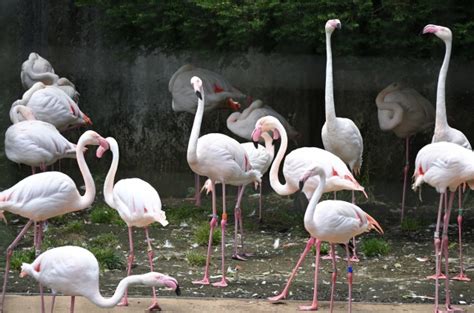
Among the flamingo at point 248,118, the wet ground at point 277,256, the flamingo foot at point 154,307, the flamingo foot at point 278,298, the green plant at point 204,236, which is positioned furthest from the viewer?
the flamingo at point 248,118

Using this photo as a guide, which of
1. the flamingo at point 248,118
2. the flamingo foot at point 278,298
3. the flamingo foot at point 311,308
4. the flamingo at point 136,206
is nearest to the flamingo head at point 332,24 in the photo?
the flamingo at point 248,118

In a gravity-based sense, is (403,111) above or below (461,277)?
above

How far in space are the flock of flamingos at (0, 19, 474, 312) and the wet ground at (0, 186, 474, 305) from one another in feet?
0.58

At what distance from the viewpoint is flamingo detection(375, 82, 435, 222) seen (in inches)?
327

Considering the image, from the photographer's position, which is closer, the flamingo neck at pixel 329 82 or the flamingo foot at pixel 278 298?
the flamingo foot at pixel 278 298

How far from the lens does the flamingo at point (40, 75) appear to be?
29.0ft

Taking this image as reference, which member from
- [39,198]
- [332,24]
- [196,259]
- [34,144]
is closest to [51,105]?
[34,144]

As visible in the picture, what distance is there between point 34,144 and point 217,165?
160 centimetres

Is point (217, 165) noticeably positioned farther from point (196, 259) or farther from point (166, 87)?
point (166, 87)

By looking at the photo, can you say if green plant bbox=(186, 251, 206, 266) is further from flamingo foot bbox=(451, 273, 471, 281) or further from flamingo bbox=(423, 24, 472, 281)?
flamingo bbox=(423, 24, 472, 281)

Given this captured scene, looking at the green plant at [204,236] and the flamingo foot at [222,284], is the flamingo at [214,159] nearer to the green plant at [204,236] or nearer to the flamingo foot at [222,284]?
the flamingo foot at [222,284]

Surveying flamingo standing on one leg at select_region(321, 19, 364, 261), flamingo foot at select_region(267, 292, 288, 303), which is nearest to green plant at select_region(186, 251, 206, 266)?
flamingo foot at select_region(267, 292, 288, 303)

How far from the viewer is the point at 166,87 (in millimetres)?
9312

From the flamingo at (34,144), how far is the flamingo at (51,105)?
0.49 meters
